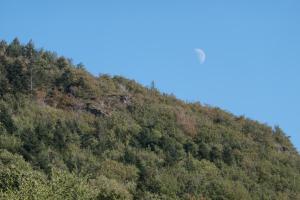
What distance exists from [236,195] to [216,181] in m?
2.35

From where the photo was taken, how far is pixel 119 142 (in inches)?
3061

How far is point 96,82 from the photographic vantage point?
9069cm

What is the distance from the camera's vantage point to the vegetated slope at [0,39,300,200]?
223ft

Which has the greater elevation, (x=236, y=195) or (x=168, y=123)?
(x=168, y=123)

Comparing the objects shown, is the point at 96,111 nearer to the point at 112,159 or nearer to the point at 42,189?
the point at 112,159

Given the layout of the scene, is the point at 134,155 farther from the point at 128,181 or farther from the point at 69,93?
the point at 69,93

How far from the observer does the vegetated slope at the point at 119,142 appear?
67938 millimetres

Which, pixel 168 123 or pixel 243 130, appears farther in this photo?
pixel 243 130

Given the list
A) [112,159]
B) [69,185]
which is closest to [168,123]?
[112,159]

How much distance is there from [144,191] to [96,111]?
656 inches

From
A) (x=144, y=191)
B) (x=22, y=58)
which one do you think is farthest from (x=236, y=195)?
(x=22, y=58)

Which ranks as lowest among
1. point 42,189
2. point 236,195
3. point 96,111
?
point 42,189

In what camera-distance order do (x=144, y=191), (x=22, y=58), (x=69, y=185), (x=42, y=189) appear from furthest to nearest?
(x=22, y=58), (x=144, y=191), (x=69, y=185), (x=42, y=189)

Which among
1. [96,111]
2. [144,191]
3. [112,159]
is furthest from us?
[96,111]
